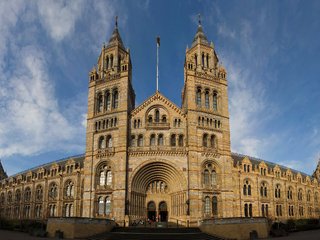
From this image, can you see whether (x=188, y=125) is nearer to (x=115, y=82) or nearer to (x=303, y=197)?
(x=115, y=82)

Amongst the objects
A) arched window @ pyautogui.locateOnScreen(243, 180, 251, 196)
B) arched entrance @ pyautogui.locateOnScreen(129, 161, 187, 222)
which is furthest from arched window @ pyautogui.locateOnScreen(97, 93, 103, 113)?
arched window @ pyautogui.locateOnScreen(243, 180, 251, 196)

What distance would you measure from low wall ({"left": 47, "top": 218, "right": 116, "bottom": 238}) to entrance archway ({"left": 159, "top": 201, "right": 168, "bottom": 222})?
509 inches

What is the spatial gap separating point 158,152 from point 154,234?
15080 millimetres

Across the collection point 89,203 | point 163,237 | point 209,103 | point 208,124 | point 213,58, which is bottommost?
point 163,237

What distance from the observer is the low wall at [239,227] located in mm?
38656

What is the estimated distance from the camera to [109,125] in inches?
2135

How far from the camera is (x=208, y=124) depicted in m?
54.3

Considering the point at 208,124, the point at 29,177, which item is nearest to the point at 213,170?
the point at 208,124

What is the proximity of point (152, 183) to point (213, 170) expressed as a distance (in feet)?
31.7

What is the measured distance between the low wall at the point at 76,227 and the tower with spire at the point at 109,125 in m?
7.56

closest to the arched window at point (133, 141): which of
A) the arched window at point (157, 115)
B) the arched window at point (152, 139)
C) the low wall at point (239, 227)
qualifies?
the arched window at point (152, 139)

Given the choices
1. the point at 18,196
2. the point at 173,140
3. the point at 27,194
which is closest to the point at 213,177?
the point at 173,140

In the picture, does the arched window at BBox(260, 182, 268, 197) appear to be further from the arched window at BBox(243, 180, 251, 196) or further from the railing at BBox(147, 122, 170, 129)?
the railing at BBox(147, 122, 170, 129)

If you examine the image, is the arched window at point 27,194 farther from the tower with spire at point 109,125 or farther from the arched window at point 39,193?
the tower with spire at point 109,125
